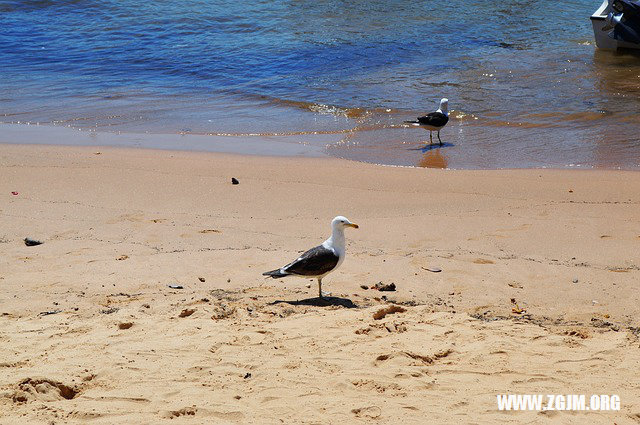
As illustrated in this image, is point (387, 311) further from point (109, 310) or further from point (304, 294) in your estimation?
point (109, 310)

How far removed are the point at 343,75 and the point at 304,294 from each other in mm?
11369

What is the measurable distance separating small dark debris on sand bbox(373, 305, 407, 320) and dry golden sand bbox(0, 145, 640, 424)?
0.21 feet

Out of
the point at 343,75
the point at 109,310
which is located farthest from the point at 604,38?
the point at 109,310

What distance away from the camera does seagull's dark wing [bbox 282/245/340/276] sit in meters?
6.23

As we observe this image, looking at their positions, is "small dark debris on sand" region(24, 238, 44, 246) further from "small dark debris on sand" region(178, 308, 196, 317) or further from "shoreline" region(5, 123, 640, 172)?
"shoreline" region(5, 123, 640, 172)

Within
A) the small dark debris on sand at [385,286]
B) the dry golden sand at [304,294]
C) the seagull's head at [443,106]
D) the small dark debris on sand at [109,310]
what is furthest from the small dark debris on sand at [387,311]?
the seagull's head at [443,106]

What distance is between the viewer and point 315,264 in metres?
6.23

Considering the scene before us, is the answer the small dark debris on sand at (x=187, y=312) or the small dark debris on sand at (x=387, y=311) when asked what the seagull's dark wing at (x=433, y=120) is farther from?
the small dark debris on sand at (x=187, y=312)

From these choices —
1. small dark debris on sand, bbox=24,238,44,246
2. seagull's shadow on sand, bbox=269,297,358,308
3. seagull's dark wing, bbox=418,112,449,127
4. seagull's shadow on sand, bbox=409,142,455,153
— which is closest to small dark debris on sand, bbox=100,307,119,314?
seagull's shadow on sand, bbox=269,297,358,308

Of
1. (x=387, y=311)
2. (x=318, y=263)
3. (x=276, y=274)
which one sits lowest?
(x=387, y=311)

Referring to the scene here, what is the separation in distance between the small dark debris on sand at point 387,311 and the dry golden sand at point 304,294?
6 centimetres

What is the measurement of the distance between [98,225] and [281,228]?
187 cm

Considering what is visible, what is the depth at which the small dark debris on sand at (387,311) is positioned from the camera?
226 inches

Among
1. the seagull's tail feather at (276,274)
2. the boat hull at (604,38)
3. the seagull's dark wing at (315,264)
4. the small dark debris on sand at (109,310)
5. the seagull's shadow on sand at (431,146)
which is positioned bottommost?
the seagull's shadow on sand at (431,146)
